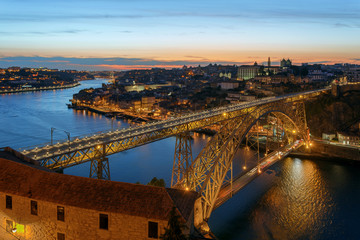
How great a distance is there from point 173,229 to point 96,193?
1791 millimetres

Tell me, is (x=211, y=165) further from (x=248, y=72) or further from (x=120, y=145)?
(x=248, y=72)

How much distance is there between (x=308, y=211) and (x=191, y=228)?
10.5 metres

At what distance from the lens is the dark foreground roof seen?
6230 mm

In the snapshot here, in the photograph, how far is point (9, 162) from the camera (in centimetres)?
738

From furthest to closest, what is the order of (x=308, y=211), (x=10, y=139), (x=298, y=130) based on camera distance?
(x=10, y=139) → (x=298, y=130) → (x=308, y=211)

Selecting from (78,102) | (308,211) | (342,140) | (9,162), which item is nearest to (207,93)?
(78,102)

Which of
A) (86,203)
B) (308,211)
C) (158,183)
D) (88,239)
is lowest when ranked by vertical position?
(308,211)

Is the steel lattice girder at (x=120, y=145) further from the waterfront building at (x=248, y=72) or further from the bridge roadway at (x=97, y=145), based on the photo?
the waterfront building at (x=248, y=72)

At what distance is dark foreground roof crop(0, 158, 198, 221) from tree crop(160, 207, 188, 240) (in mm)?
197

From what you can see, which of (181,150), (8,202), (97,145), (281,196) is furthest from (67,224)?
(281,196)

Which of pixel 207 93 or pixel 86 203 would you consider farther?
pixel 207 93

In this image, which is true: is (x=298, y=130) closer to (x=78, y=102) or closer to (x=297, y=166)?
(x=297, y=166)

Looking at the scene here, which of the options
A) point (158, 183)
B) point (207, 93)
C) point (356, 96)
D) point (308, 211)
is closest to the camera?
point (158, 183)

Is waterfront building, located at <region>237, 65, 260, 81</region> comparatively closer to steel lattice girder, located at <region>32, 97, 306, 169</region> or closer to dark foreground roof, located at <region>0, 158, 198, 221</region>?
steel lattice girder, located at <region>32, 97, 306, 169</region>
